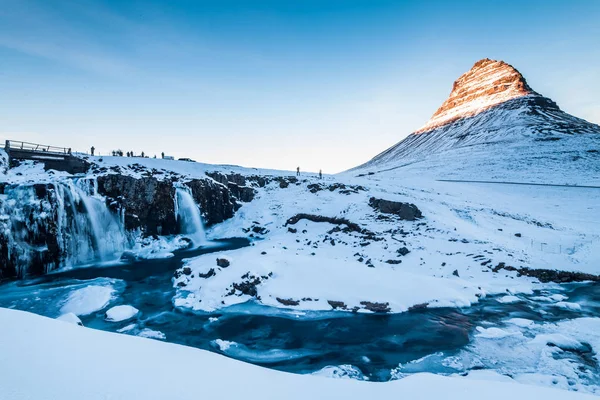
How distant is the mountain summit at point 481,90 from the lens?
317 ft

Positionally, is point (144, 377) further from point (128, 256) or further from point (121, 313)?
point (128, 256)

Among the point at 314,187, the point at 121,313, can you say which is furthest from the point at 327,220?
the point at 121,313

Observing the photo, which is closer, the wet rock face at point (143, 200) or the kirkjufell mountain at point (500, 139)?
the wet rock face at point (143, 200)

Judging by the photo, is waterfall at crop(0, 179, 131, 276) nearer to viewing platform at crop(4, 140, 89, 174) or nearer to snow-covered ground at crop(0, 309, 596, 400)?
viewing platform at crop(4, 140, 89, 174)

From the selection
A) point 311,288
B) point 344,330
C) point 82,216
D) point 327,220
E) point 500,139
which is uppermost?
A: point 500,139

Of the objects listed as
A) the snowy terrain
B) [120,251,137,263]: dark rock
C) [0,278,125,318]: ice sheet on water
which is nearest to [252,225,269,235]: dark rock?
the snowy terrain

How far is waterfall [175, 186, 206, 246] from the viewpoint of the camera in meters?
25.5

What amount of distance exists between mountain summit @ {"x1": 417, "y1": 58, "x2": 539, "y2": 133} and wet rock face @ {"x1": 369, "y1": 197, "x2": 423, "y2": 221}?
90.8 m

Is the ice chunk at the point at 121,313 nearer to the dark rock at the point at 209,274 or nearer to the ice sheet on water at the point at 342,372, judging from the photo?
the dark rock at the point at 209,274

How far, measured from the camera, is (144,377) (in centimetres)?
345

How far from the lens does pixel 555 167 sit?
48.9 metres

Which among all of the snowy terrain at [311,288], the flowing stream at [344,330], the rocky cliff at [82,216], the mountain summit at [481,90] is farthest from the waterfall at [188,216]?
the mountain summit at [481,90]

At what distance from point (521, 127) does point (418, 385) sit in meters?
89.3

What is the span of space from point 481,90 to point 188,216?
400ft
